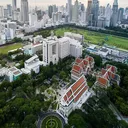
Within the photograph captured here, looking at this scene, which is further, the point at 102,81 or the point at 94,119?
the point at 102,81

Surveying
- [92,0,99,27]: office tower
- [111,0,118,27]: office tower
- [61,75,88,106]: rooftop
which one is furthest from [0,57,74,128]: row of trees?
[111,0,118,27]: office tower

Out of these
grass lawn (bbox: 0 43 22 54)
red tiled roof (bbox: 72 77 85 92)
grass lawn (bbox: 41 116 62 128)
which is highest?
grass lawn (bbox: 0 43 22 54)

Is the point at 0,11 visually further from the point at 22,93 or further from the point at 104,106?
the point at 104,106

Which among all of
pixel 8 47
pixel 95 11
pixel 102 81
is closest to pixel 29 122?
pixel 102 81

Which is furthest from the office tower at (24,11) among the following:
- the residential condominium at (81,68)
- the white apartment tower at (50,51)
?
the residential condominium at (81,68)

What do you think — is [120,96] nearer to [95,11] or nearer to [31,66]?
[31,66]

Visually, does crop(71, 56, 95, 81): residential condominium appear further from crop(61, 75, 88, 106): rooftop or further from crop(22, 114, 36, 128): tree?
crop(22, 114, 36, 128): tree
